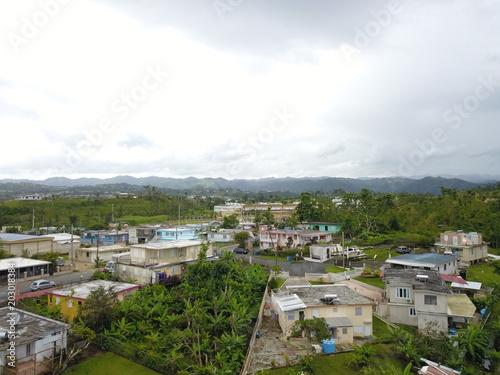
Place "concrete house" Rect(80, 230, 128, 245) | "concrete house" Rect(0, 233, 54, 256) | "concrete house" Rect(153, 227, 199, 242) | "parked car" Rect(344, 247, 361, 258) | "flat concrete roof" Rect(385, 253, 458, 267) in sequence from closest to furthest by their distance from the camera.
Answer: "flat concrete roof" Rect(385, 253, 458, 267) → "concrete house" Rect(0, 233, 54, 256) → "parked car" Rect(344, 247, 361, 258) → "concrete house" Rect(153, 227, 199, 242) → "concrete house" Rect(80, 230, 128, 245)

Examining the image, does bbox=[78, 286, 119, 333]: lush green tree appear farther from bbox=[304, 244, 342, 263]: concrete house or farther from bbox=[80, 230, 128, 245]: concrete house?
bbox=[80, 230, 128, 245]: concrete house

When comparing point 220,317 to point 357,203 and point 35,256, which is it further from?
point 357,203

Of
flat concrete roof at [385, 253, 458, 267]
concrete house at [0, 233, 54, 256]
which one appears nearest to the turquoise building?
concrete house at [0, 233, 54, 256]

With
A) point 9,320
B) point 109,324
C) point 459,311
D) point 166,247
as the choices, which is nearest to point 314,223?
point 166,247

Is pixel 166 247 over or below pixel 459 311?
over

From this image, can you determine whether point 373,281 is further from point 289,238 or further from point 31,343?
point 31,343

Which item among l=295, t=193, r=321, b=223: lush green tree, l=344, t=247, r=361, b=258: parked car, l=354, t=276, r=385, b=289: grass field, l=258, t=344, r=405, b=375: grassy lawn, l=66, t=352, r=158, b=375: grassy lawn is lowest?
l=258, t=344, r=405, b=375: grassy lawn
